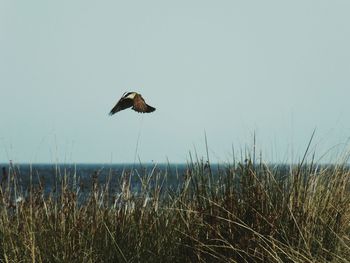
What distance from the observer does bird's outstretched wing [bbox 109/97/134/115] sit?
462cm

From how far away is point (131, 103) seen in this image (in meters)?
4.64

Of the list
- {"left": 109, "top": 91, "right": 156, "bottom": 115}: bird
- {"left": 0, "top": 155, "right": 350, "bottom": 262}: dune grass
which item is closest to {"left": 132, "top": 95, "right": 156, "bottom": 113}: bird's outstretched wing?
{"left": 109, "top": 91, "right": 156, "bottom": 115}: bird

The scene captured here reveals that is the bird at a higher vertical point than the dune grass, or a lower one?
higher

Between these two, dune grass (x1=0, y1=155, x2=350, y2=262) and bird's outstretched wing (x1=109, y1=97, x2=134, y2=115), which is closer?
bird's outstretched wing (x1=109, y1=97, x2=134, y2=115)

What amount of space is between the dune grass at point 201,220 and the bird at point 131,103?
93 cm

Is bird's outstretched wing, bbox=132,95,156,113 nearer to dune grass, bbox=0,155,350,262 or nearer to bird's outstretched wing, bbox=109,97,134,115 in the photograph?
bird's outstretched wing, bbox=109,97,134,115

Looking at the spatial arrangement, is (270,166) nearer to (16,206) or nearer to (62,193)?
(62,193)

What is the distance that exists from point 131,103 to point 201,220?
46.4 inches

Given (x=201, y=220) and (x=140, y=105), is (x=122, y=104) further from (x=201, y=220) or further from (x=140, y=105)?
(x=201, y=220)

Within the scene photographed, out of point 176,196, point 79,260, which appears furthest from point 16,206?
point 176,196

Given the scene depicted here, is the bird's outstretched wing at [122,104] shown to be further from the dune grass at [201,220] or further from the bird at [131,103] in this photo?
the dune grass at [201,220]

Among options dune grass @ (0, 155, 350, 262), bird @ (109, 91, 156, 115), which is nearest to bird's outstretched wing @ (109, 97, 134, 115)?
bird @ (109, 91, 156, 115)

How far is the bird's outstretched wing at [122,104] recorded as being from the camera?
462 cm

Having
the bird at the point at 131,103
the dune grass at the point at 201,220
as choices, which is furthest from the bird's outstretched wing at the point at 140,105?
the dune grass at the point at 201,220
